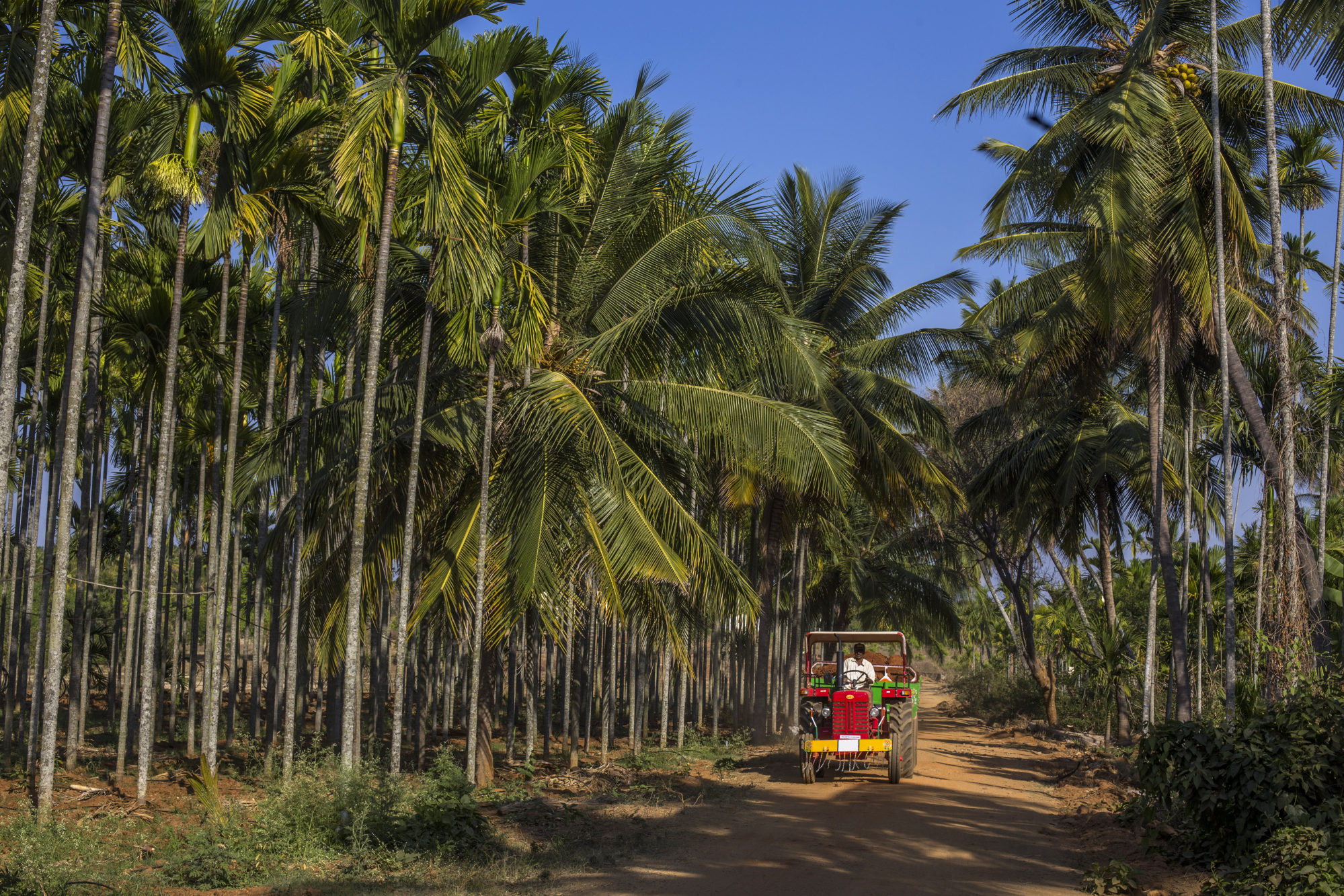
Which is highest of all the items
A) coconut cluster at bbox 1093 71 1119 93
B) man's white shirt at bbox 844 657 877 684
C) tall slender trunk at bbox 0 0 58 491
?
coconut cluster at bbox 1093 71 1119 93

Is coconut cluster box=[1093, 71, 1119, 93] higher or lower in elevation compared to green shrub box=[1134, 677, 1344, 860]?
higher

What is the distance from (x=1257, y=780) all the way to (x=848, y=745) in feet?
22.5

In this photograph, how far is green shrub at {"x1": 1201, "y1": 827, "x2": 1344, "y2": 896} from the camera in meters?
6.53

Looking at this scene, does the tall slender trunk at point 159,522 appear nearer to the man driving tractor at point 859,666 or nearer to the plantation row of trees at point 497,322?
the plantation row of trees at point 497,322

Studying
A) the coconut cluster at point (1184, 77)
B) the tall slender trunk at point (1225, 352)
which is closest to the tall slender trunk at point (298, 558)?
the tall slender trunk at point (1225, 352)

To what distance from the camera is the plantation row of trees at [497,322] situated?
1124 centimetres

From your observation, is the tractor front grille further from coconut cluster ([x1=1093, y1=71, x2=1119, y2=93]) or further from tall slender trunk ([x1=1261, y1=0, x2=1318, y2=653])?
coconut cluster ([x1=1093, y1=71, x2=1119, y2=93])

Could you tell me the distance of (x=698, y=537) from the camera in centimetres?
1377

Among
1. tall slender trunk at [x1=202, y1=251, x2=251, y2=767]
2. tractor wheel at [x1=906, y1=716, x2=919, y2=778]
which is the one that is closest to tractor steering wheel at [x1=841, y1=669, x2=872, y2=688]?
tractor wheel at [x1=906, y1=716, x2=919, y2=778]

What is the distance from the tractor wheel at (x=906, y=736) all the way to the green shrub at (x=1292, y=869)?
760 cm

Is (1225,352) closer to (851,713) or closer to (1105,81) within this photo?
(1105,81)

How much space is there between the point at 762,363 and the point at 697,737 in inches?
474

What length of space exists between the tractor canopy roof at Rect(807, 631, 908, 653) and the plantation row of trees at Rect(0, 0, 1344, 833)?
1.33m

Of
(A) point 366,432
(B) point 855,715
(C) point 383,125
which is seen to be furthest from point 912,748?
(C) point 383,125
